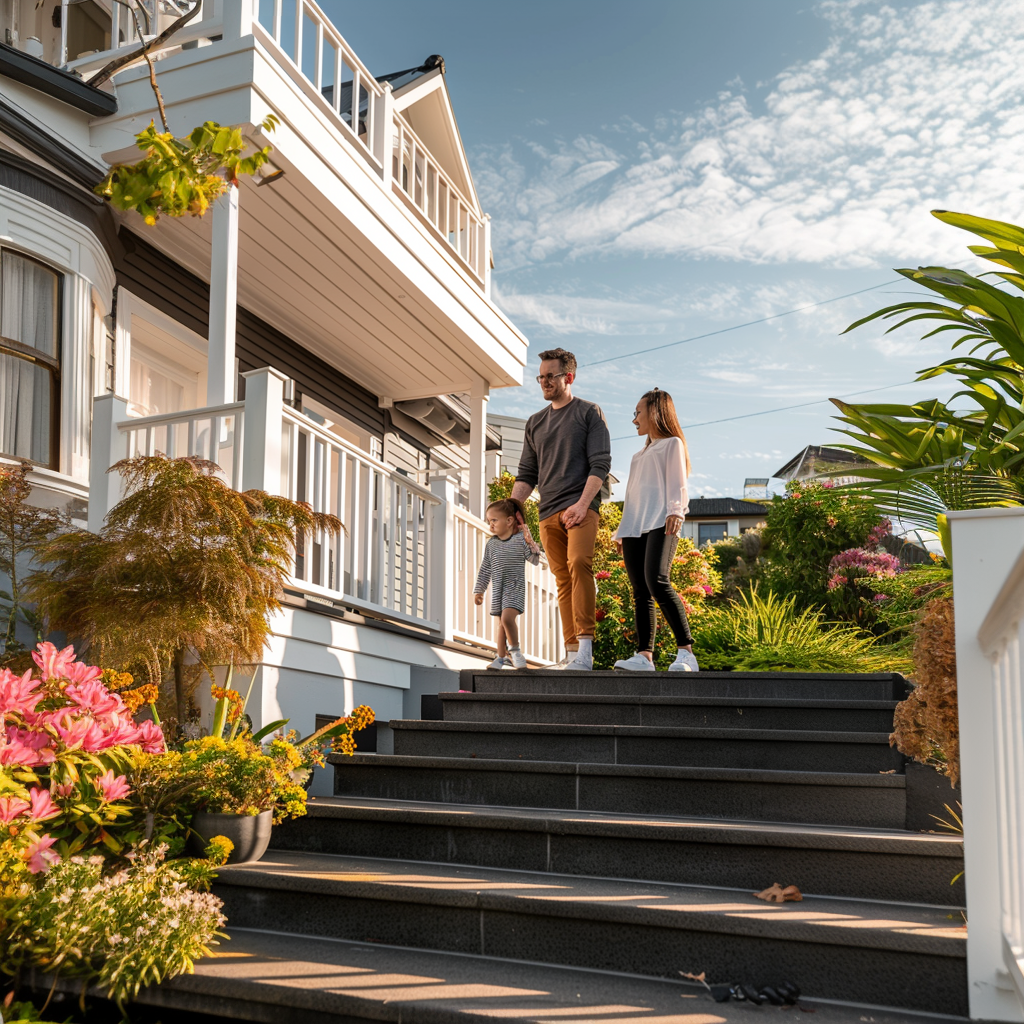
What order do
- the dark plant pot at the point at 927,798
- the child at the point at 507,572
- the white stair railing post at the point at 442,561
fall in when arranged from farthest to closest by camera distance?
1. the white stair railing post at the point at 442,561
2. the child at the point at 507,572
3. the dark plant pot at the point at 927,798

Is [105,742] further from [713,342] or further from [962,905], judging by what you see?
[713,342]

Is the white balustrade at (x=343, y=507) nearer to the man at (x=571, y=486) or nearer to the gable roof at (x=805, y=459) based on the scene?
the man at (x=571, y=486)

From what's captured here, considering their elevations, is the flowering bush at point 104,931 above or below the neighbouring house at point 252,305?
below

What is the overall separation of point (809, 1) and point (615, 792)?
24.2 ft

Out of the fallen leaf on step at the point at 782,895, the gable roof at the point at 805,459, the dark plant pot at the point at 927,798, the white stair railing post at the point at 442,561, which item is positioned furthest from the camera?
the gable roof at the point at 805,459

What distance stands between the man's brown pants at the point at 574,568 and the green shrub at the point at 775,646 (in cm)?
132

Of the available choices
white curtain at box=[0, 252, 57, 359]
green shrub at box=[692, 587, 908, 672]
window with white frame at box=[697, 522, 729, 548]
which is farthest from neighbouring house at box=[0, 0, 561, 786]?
window with white frame at box=[697, 522, 729, 548]

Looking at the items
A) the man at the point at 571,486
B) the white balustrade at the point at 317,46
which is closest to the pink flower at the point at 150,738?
the man at the point at 571,486

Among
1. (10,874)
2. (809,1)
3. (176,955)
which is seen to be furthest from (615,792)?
(809,1)

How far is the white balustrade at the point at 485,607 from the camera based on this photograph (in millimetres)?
5918

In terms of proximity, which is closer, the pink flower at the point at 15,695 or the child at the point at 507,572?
the pink flower at the point at 15,695

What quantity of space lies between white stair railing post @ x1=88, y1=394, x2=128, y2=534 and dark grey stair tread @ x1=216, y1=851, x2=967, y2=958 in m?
2.17

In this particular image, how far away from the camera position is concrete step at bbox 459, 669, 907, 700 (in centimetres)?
403

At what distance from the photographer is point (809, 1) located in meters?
Answer: 7.59
